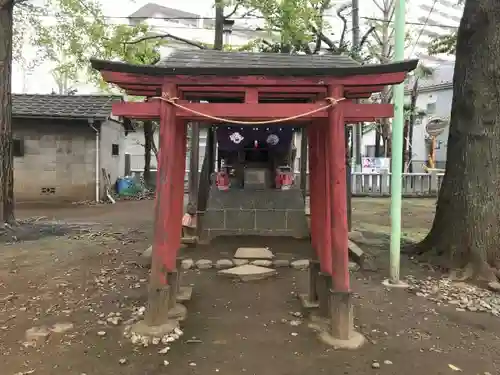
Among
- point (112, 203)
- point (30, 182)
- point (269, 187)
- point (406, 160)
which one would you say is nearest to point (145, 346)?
point (269, 187)

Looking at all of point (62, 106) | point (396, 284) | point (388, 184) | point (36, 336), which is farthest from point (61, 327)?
point (388, 184)

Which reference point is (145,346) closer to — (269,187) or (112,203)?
(269,187)

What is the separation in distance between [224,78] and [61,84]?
4097 centimetres

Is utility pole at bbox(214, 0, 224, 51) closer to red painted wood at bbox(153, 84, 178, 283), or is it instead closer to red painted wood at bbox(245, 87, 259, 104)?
red painted wood at bbox(245, 87, 259, 104)

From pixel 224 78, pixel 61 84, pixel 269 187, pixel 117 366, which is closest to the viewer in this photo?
pixel 117 366

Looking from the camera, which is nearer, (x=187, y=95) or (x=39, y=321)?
(x=39, y=321)

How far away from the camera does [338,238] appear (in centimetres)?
473

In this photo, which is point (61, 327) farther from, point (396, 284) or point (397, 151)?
point (397, 151)

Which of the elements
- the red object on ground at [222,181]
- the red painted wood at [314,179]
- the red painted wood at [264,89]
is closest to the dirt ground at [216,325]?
the red painted wood at [314,179]

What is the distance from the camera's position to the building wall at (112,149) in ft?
59.0

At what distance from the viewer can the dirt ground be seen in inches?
160

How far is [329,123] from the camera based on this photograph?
4.77 metres

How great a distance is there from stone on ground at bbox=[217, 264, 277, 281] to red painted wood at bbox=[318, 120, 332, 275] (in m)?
1.91

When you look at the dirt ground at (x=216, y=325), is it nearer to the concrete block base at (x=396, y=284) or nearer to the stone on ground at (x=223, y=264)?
the concrete block base at (x=396, y=284)
